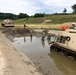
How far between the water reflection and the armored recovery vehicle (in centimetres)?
72

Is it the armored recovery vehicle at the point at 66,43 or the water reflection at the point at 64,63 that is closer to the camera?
the water reflection at the point at 64,63

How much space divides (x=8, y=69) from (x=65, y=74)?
6.38 meters

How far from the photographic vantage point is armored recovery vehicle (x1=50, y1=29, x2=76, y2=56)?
74.3ft

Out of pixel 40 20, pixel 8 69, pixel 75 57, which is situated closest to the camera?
pixel 8 69

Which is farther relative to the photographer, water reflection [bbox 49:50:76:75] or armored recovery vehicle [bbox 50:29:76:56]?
armored recovery vehicle [bbox 50:29:76:56]

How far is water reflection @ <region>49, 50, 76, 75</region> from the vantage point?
18623 mm

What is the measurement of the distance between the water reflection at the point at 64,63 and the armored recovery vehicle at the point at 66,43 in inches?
28.2

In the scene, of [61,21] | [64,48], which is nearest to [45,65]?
[64,48]

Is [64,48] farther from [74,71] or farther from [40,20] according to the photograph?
[40,20]

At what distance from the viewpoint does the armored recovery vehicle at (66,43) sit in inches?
891

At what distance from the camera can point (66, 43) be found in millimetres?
24406

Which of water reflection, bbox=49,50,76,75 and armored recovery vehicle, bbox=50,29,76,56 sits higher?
→ armored recovery vehicle, bbox=50,29,76,56

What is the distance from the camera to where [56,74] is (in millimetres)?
17562

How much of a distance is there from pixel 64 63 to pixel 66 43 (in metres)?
3.29
